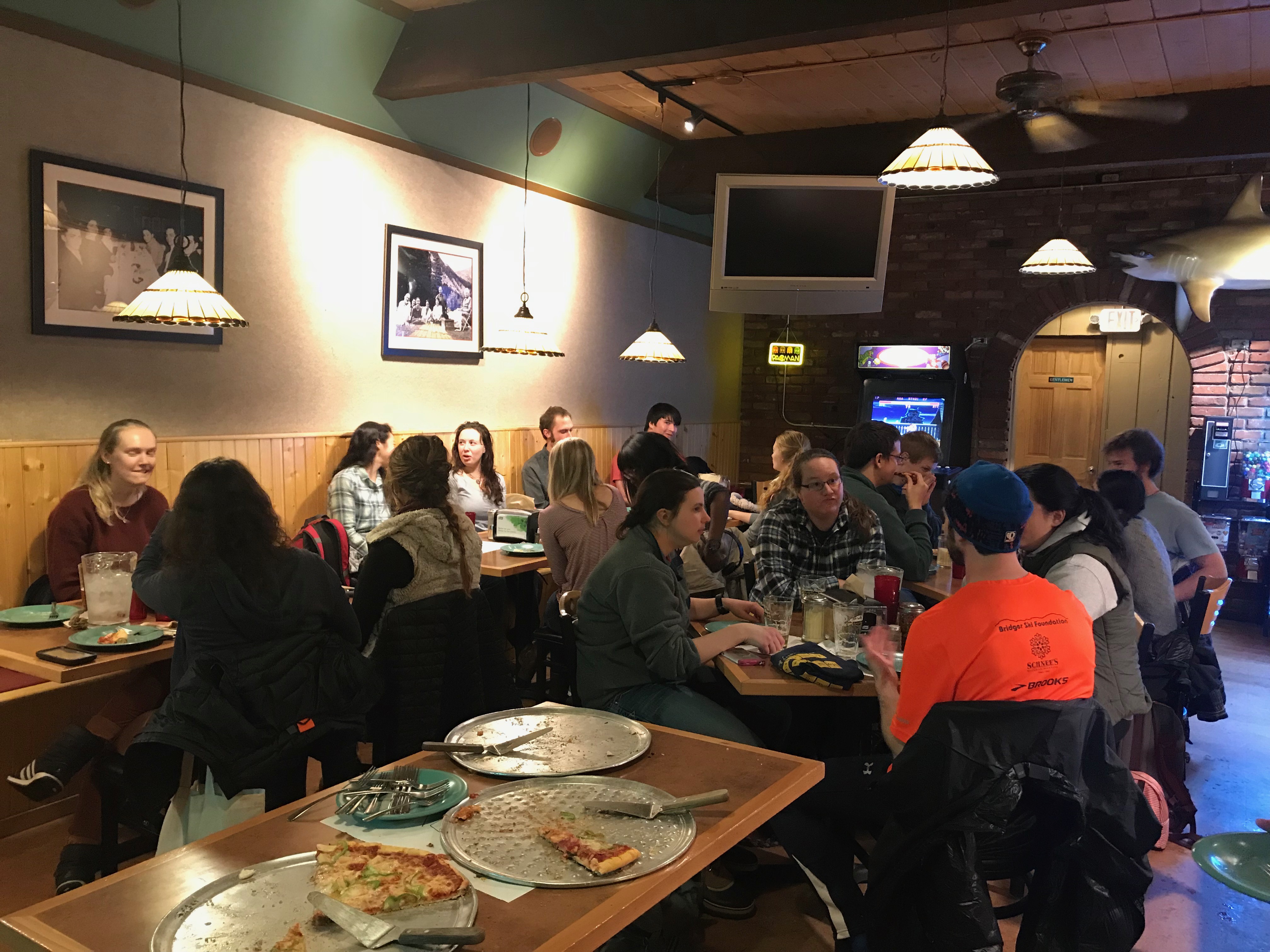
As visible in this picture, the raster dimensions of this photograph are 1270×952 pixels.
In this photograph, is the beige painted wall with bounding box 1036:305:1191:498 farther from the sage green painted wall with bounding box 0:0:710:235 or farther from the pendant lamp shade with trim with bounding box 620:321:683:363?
the sage green painted wall with bounding box 0:0:710:235

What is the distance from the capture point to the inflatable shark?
23.2 ft

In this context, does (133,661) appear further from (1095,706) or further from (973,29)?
(973,29)

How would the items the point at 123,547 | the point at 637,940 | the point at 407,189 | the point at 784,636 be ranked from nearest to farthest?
the point at 637,940, the point at 784,636, the point at 123,547, the point at 407,189

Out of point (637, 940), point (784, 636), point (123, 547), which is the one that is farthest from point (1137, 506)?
point (123, 547)

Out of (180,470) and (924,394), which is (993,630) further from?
(924,394)

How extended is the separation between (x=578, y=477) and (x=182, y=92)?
98.9 inches

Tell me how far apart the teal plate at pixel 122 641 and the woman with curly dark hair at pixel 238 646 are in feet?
0.83

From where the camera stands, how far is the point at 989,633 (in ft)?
6.64

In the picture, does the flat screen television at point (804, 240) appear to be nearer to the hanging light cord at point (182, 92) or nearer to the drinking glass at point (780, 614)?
the hanging light cord at point (182, 92)

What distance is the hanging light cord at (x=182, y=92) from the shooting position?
4277mm

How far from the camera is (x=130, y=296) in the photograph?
4.24m

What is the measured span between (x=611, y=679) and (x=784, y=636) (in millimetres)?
595

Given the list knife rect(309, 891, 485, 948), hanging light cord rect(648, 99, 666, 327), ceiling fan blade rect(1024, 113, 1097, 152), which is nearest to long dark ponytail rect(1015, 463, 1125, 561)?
knife rect(309, 891, 485, 948)

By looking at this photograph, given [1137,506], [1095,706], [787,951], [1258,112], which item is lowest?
[787,951]
